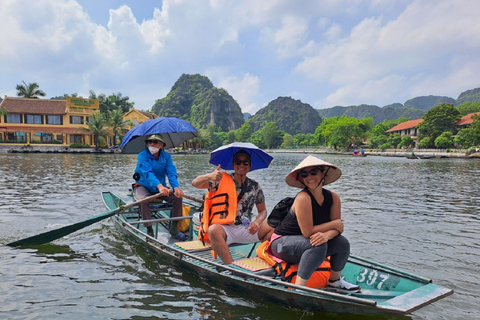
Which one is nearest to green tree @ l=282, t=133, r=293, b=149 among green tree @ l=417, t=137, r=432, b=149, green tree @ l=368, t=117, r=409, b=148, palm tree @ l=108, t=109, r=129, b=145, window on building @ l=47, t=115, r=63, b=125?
green tree @ l=368, t=117, r=409, b=148

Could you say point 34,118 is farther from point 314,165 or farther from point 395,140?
point 395,140

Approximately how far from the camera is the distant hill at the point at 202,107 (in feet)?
574

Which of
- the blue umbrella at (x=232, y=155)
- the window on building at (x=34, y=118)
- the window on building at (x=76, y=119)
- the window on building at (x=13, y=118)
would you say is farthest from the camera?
the window on building at (x=76, y=119)

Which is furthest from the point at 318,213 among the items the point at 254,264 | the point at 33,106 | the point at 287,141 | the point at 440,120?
the point at 287,141

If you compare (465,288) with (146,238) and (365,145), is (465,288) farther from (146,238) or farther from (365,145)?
(365,145)

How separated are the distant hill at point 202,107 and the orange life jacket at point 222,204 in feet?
544

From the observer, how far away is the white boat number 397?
4415 mm

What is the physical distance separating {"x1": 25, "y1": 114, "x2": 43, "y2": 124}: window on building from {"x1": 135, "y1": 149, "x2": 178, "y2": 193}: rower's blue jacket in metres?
59.5

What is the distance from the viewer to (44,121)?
5722cm

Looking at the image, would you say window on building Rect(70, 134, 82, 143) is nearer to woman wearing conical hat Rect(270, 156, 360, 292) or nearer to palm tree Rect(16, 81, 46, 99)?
palm tree Rect(16, 81, 46, 99)

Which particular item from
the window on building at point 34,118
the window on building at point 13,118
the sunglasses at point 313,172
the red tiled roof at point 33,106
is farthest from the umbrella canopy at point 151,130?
the window on building at point 13,118

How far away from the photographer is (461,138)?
2184 inches

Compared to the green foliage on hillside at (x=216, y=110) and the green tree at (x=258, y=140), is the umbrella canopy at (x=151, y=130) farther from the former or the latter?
the green foliage on hillside at (x=216, y=110)

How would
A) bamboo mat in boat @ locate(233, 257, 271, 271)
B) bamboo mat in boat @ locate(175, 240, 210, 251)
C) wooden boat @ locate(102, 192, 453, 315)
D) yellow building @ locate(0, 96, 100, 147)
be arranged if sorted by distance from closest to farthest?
wooden boat @ locate(102, 192, 453, 315)
bamboo mat in boat @ locate(233, 257, 271, 271)
bamboo mat in boat @ locate(175, 240, 210, 251)
yellow building @ locate(0, 96, 100, 147)
